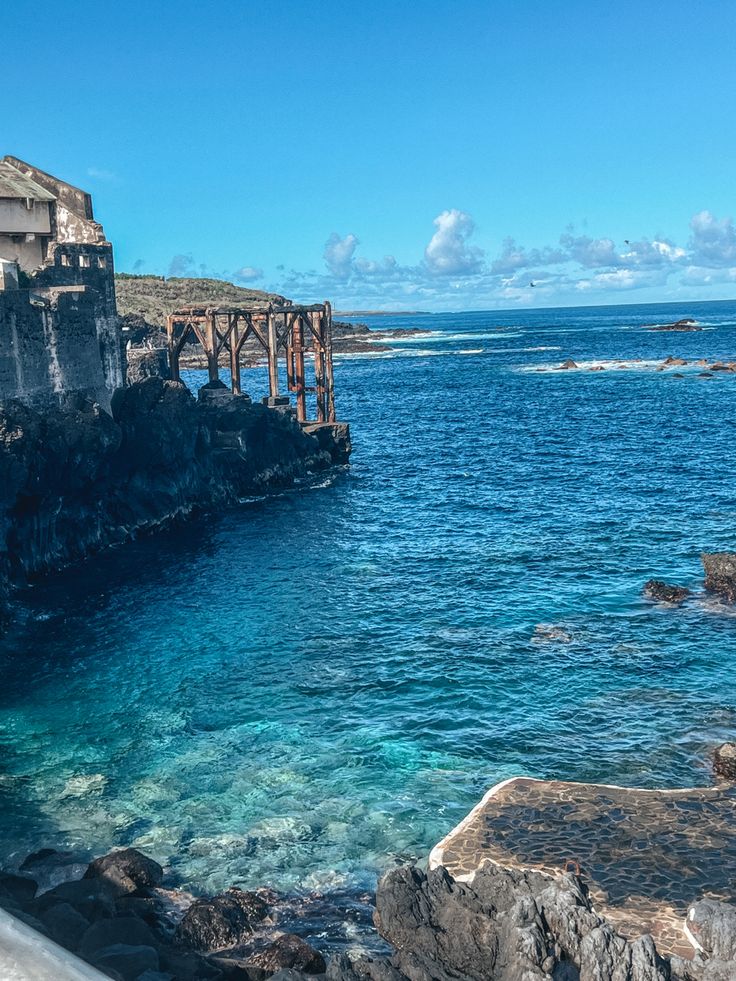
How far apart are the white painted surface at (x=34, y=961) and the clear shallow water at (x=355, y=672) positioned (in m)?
11.2

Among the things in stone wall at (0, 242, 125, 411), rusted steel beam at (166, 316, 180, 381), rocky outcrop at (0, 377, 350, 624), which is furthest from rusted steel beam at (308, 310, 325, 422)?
stone wall at (0, 242, 125, 411)

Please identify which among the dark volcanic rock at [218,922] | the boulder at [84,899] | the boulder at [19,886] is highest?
the boulder at [84,899]

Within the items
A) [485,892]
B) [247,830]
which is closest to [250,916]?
[247,830]

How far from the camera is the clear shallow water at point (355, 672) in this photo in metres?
18.9

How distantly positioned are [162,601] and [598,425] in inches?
1736

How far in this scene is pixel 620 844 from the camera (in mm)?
15938

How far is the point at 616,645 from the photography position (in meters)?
26.5

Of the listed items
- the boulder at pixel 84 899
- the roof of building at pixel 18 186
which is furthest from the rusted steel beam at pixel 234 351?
the boulder at pixel 84 899

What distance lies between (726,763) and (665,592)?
437 inches

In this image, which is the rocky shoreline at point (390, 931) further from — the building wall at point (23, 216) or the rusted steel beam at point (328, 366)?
the rusted steel beam at point (328, 366)

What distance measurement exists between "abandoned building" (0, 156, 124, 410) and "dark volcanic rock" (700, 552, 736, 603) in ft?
79.4

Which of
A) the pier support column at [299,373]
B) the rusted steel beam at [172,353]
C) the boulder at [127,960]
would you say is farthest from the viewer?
the pier support column at [299,373]

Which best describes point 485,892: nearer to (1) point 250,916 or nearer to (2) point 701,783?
(1) point 250,916

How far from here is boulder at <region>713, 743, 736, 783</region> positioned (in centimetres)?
1911
